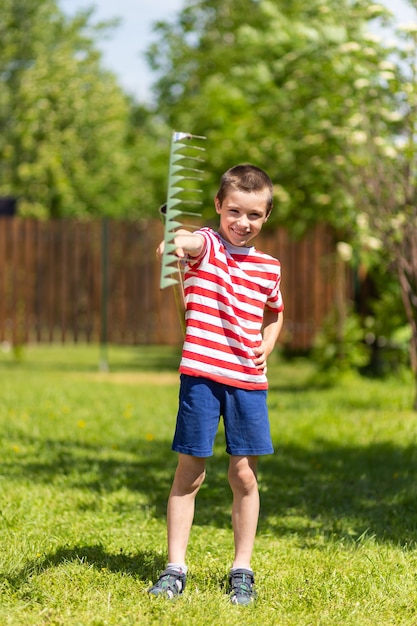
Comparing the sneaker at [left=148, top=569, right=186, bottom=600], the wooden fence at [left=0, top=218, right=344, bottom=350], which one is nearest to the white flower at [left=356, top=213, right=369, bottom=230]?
the wooden fence at [left=0, top=218, right=344, bottom=350]

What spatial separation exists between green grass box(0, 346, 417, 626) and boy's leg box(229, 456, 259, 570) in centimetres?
17

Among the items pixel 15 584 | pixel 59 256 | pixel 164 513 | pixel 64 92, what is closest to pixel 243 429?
pixel 15 584

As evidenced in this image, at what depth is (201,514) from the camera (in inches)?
197

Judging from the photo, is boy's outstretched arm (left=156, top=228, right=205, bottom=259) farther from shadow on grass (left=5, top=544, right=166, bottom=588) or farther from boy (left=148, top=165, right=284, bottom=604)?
shadow on grass (left=5, top=544, right=166, bottom=588)

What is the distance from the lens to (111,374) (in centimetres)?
1300

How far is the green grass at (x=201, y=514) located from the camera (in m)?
3.31

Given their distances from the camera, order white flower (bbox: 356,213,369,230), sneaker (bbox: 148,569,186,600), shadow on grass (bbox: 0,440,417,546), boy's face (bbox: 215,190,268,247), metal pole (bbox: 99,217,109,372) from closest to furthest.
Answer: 1. sneaker (bbox: 148,569,186,600)
2. boy's face (bbox: 215,190,268,247)
3. shadow on grass (bbox: 0,440,417,546)
4. white flower (bbox: 356,213,369,230)
5. metal pole (bbox: 99,217,109,372)

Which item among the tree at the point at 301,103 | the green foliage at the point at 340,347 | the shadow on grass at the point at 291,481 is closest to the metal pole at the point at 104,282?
the tree at the point at 301,103

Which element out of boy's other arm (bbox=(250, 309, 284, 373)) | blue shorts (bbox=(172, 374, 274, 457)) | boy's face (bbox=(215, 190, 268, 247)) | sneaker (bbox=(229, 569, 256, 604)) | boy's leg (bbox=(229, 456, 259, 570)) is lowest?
sneaker (bbox=(229, 569, 256, 604))

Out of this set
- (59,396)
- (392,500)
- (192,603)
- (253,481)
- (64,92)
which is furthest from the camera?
(64,92)

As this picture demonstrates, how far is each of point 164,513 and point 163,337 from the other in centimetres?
852

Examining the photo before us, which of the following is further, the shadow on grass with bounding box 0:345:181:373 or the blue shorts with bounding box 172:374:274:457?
the shadow on grass with bounding box 0:345:181:373

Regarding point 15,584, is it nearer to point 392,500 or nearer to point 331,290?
point 392,500

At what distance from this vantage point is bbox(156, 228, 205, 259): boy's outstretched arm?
3.23 metres
